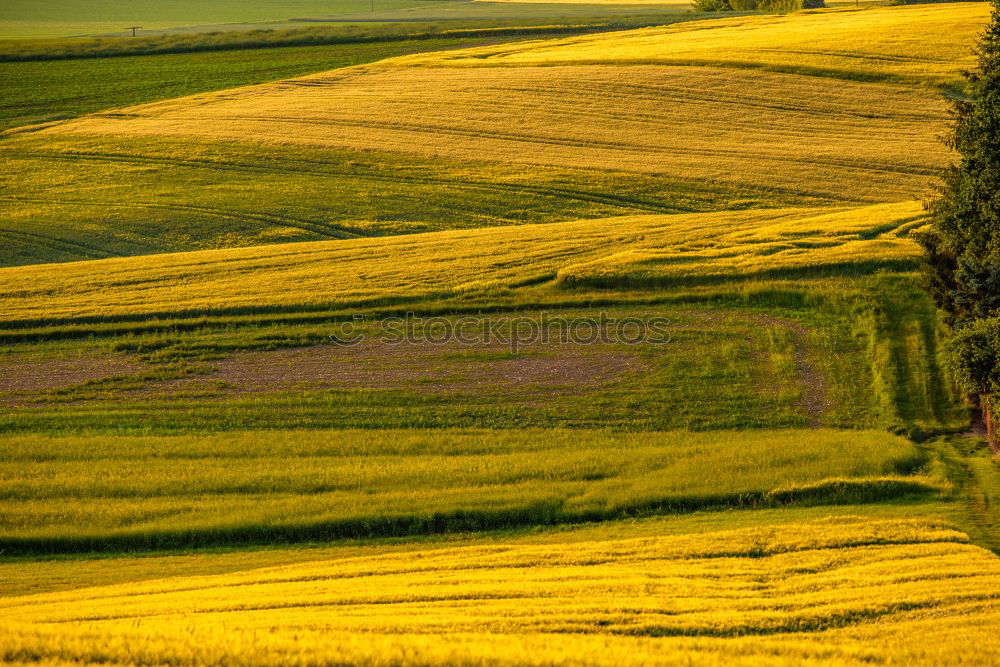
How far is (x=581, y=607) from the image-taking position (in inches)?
473

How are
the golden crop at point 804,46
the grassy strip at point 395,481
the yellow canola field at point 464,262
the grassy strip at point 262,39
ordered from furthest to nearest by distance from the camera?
the grassy strip at point 262,39, the golden crop at point 804,46, the yellow canola field at point 464,262, the grassy strip at point 395,481

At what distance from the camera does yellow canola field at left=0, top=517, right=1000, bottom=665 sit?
9422 mm

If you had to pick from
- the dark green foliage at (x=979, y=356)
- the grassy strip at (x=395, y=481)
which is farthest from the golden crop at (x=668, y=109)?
the grassy strip at (x=395, y=481)

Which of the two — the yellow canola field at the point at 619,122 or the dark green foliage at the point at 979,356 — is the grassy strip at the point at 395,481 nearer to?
the dark green foliage at the point at 979,356

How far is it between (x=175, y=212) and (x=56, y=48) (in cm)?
3953

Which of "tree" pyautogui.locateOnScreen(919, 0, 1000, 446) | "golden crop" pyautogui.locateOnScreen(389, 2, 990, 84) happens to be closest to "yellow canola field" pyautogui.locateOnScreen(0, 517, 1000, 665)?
"tree" pyautogui.locateOnScreen(919, 0, 1000, 446)

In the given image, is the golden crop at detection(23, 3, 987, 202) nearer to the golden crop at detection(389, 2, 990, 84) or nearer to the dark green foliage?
the golden crop at detection(389, 2, 990, 84)

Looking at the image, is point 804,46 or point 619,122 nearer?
point 619,122

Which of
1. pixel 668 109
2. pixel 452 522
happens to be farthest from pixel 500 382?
pixel 668 109

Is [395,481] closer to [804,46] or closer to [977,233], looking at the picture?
[977,233]

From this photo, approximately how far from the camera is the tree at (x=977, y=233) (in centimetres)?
1978

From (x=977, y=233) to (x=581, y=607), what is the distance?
13.7 metres

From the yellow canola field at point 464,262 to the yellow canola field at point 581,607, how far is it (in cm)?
1353

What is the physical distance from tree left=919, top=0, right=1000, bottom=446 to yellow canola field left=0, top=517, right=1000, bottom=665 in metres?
5.23
